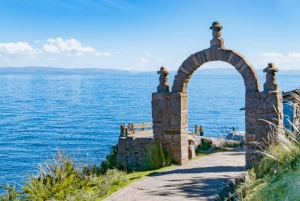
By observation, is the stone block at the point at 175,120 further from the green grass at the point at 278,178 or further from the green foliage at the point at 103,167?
the green grass at the point at 278,178

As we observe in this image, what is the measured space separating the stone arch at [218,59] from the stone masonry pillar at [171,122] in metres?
0.35

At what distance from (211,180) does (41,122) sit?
4368 cm

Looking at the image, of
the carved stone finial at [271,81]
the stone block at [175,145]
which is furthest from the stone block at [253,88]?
the stone block at [175,145]

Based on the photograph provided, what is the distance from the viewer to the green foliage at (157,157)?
12.1 m

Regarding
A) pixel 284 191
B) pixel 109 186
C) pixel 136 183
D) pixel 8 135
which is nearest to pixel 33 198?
pixel 109 186

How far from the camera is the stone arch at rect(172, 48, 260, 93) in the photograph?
11.2 meters

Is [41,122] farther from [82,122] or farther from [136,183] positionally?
[136,183]

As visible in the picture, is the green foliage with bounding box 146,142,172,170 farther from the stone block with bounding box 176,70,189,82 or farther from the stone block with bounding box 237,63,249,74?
the stone block with bounding box 237,63,249,74

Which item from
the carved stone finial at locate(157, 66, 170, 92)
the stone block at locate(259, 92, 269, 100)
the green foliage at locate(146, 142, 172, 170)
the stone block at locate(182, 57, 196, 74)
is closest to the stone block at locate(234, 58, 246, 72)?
the stone block at locate(259, 92, 269, 100)

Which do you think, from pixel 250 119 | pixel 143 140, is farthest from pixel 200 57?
pixel 143 140

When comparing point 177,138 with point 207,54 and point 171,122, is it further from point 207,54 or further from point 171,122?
point 207,54

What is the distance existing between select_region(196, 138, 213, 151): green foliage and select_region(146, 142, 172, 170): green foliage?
13.2ft

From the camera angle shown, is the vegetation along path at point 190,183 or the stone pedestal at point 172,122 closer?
the vegetation along path at point 190,183

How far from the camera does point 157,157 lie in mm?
12141
